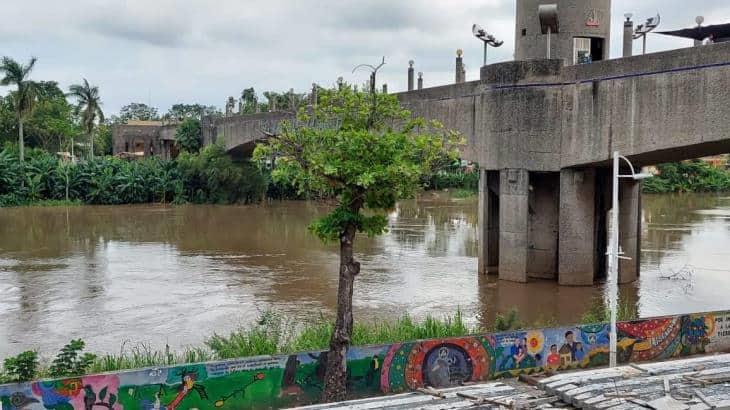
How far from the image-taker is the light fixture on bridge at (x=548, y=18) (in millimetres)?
21172

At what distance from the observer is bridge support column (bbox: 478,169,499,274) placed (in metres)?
23.3

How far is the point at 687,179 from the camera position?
6900cm

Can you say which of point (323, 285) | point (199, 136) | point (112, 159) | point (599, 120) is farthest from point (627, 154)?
point (112, 159)

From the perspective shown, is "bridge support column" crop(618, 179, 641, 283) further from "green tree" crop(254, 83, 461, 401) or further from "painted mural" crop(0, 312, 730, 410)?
"green tree" crop(254, 83, 461, 401)

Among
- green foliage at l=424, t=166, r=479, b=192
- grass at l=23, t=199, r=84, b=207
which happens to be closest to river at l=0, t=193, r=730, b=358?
grass at l=23, t=199, r=84, b=207

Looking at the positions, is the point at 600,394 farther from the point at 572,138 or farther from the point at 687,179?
the point at 687,179

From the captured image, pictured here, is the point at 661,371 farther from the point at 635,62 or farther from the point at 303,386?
the point at 635,62

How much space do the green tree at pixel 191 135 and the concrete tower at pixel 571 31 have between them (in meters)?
35.0

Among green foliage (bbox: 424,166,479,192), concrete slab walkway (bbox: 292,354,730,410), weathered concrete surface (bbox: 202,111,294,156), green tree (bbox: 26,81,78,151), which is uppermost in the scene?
green tree (bbox: 26,81,78,151)

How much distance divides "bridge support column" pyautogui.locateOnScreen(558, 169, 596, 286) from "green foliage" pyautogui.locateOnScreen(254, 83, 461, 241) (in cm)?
1013

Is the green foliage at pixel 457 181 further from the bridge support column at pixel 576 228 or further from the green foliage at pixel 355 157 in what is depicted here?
the green foliage at pixel 355 157

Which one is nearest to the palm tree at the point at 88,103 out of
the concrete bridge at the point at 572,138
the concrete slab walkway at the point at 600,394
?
the concrete bridge at the point at 572,138

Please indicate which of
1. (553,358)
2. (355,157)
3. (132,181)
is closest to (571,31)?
(553,358)

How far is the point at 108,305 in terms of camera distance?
1956 centimetres
